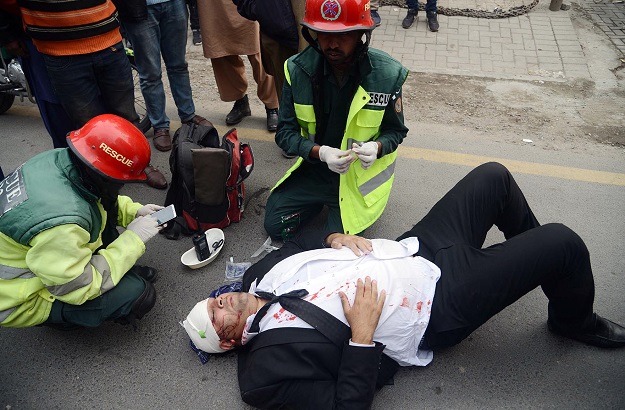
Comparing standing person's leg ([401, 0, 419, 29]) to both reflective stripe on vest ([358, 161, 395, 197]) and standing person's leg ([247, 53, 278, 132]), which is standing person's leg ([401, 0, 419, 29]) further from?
reflective stripe on vest ([358, 161, 395, 197])

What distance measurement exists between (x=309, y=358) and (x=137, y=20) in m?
2.78

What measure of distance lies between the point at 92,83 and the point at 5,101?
210 cm

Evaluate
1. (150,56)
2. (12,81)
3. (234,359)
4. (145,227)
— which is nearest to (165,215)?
(145,227)

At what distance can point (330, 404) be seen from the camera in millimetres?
1976

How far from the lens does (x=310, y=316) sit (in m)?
2.06

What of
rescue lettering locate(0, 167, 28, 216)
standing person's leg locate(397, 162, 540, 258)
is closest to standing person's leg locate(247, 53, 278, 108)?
standing person's leg locate(397, 162, 540, 258)

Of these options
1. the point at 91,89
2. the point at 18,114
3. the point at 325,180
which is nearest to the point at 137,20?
the point at 91,89

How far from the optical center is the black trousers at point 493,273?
2.13 m

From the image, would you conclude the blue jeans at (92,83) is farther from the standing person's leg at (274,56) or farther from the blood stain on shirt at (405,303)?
the blood stain on shirt at (405,303)

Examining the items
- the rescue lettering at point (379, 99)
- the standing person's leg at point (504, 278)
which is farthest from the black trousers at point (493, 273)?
the rescue lettering at point (379, 99)

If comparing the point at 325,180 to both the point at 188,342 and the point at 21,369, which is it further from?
the point at 21,369

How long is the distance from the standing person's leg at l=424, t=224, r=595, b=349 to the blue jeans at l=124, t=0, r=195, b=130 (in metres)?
2.83

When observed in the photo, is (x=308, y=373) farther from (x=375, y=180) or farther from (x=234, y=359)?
(x=375, y=180)

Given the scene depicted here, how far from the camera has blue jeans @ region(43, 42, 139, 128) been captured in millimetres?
3047
